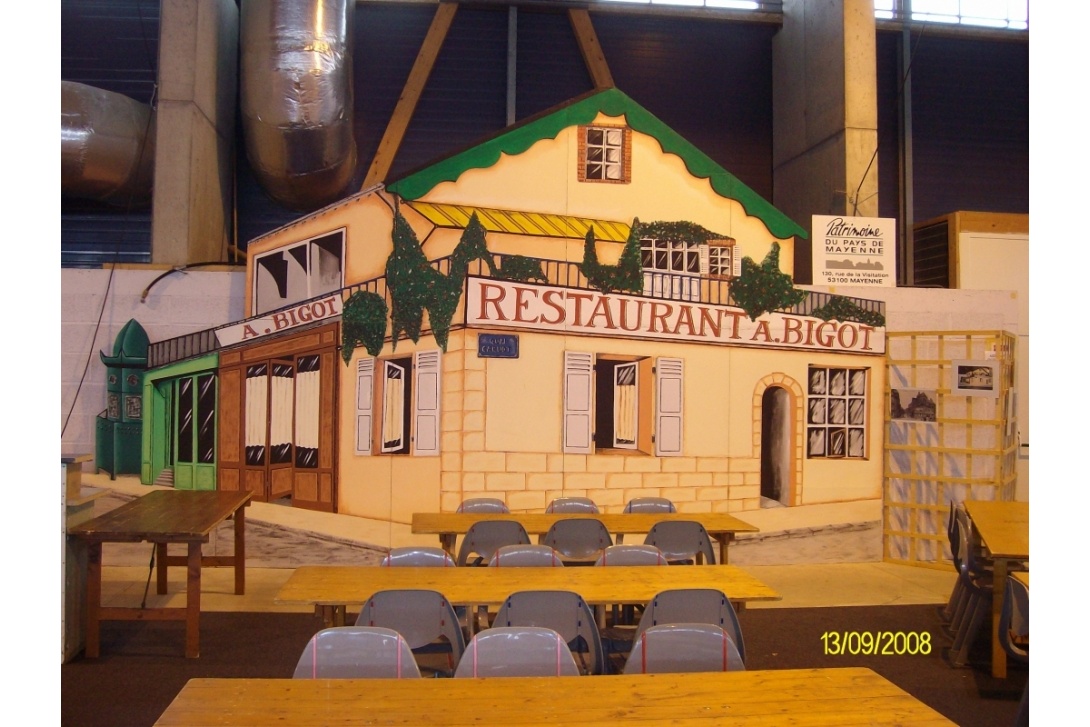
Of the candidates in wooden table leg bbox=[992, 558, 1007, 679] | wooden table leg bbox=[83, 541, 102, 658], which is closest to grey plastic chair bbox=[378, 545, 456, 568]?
wooden table leg bbox=[83, 541, 102, 658]

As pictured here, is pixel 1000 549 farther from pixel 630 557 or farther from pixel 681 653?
pixel 681 653

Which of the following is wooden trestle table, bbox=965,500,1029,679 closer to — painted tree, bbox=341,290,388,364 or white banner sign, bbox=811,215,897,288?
white banner sign, bbox=811,215,897,288

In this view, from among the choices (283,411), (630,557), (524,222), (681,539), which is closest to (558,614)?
(630,557)

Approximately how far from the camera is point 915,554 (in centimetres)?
722

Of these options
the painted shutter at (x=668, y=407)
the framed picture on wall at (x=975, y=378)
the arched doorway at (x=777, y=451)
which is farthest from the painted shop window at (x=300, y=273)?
the framed picture on wall at (x=975, y=378)

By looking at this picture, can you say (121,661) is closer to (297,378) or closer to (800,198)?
(297,378)

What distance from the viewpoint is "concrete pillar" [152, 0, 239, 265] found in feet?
23.0

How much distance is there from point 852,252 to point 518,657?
221 inches

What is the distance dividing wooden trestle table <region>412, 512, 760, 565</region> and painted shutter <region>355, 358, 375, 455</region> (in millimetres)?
1427

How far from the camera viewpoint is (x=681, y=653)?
2.90 m

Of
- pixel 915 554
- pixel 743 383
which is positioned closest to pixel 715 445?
pixel 743 383

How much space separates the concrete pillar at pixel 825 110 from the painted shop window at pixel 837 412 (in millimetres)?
1579

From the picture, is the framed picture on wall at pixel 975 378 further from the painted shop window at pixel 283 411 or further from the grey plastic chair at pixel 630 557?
the painted shop window at pixel 283 411

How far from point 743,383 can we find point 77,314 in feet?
18.6
